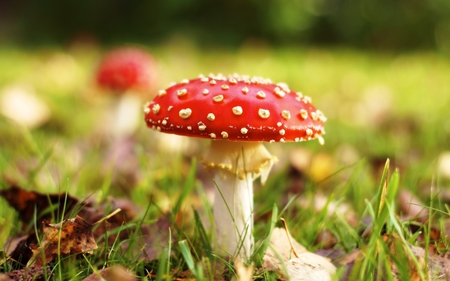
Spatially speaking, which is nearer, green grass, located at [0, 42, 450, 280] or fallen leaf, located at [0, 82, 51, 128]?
green grass, located at [0, 42, 450, 280]

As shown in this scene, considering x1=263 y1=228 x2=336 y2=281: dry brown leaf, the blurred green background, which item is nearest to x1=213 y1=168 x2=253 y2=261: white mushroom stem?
x1=263 y1=228 x2=336 y2=281: dry brown leaf

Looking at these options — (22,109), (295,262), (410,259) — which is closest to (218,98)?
(295,262)

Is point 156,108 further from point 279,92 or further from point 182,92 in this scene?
point 279,92

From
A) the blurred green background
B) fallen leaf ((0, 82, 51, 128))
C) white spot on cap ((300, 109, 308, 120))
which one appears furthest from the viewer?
the blurred green background

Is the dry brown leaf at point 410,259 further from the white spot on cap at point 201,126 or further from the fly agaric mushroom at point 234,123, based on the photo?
the white spot on cap at point 201,126

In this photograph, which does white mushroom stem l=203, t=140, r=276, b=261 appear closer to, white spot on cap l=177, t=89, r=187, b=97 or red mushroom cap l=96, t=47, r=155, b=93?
white spot on cap l=177, t=89, r=187, b=97

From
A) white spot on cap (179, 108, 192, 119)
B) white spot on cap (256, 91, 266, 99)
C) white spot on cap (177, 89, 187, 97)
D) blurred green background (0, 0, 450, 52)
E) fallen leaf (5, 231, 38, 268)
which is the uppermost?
blurred green background (0, 0, 450, 52)

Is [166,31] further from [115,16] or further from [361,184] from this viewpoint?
[361,184]

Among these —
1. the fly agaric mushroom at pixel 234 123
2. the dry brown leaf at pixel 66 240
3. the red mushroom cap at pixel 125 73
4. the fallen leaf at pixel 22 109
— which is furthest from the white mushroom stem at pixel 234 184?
the fallen leaf at pixel 22 109
